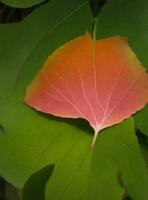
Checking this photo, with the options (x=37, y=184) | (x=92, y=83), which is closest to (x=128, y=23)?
(x=92, y=83)

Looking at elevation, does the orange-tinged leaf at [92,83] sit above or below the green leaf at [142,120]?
above

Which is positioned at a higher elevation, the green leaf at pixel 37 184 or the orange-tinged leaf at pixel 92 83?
the orange-tinged leaf at pixel 92 83

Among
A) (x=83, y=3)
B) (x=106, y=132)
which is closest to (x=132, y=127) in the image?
(x=106, y=132)

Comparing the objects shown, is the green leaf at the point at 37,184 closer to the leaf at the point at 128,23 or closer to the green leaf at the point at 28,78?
the green leaf at the point at 28,78

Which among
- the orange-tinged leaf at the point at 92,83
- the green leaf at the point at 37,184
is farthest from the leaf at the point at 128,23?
the green leaf at the point at 37,184

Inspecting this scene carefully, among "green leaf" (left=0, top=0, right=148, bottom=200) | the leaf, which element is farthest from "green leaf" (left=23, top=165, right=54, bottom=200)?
the leaf

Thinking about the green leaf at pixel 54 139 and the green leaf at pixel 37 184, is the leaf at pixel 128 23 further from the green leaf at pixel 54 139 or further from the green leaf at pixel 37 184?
the green leaf at pixel 37 184

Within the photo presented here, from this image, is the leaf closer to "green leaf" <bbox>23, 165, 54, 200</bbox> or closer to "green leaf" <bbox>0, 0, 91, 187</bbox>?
"green leaf" <bbox>0, 0, 91, 187</bbox>

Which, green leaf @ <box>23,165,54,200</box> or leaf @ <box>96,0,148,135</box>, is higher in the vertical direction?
leaf @ <box>96,0,148,135</box>
